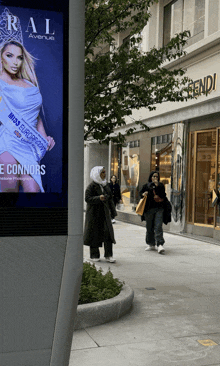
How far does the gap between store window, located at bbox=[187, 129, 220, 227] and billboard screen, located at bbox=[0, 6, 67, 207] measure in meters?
→ 10.00

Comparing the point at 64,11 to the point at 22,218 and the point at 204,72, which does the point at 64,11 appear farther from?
the point at 204,72

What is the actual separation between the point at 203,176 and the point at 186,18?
4805mm

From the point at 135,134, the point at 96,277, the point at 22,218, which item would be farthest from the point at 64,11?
the point at 135,134

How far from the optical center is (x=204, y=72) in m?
12.5

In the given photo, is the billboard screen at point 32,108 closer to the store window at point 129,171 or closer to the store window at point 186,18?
the store window at point 186,18

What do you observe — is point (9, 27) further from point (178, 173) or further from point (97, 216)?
point (178, 173)

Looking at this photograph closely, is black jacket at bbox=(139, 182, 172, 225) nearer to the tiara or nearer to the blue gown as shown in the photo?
the blue gown

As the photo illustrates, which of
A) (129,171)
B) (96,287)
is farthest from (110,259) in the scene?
(129,171)

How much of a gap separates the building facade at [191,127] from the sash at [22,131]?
8617 millimetres

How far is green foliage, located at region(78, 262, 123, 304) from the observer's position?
215 inches

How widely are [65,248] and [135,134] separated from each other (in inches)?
615

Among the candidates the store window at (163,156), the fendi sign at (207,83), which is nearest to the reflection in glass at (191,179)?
the store window at (163,156)

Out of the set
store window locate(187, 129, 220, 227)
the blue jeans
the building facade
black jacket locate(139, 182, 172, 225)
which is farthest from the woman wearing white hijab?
store window locate(187, 129, 220, 227)

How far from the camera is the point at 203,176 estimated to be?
A: 524 inches
